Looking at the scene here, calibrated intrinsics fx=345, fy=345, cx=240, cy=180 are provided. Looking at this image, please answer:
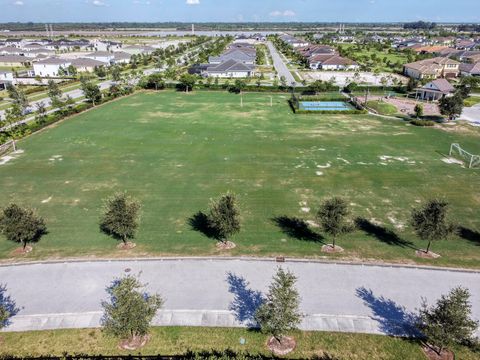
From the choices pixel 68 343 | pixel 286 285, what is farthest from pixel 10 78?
pixel 286 285

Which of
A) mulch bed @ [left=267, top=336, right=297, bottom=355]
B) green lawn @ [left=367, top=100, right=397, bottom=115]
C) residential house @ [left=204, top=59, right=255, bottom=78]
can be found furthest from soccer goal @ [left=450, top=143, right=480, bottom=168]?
residential house @ [left=204, top=59, right=255, bottom=78]

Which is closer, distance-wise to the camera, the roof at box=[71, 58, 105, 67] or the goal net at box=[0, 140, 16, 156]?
the goal net at box=[0, 140, 16, 156]

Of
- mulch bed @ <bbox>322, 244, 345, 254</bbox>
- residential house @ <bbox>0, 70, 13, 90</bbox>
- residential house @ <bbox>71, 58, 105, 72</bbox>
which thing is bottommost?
mulch bed @ <bbox>322, 244, 345, 254</bbox>

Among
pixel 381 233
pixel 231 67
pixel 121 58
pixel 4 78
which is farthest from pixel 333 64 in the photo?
pixel 381 233

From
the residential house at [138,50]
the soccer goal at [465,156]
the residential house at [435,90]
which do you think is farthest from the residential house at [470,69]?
the residential house at [138,50]

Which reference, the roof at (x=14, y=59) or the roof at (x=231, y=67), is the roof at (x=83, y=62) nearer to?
the roof at (x=14, y=59)

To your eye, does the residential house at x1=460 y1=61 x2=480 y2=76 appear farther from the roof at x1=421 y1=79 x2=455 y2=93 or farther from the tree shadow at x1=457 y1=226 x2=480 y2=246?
the tree shadow at x1=457 y1=226 x2=480 y2=246

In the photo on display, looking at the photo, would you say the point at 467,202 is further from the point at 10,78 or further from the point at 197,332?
the point at 10,78
